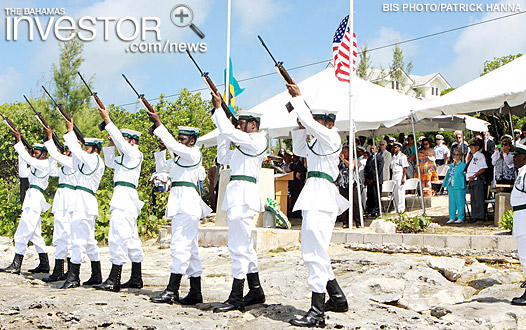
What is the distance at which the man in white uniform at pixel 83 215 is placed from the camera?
24.8 feet

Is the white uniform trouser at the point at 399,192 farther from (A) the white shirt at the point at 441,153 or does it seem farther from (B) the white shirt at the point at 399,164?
(A) the white shirt at the point at 441,153

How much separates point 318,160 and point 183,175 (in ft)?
5.93

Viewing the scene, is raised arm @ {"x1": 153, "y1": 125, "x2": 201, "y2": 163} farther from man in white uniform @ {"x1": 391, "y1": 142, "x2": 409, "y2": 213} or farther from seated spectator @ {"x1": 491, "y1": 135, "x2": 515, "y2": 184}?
man in white uniform @ {"x1": 391, "y1": 142, "x2": 409, "y2": 213}

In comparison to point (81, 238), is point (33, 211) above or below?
above

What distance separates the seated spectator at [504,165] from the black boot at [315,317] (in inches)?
302

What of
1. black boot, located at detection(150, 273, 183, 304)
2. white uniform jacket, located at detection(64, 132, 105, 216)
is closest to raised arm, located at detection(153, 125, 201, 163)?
black boot, located at detection(150, 273, 183, 304)

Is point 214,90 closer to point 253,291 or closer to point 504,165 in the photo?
point 253,291

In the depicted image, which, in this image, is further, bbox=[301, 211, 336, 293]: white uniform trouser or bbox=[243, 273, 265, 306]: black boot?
bbox=[243, 273, 265, 306]: black boot

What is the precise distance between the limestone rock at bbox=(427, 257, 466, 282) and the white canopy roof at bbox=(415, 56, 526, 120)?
169 inches

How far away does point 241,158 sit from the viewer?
6.43 meters

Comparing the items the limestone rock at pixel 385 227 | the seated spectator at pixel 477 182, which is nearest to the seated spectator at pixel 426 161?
the seated spectator at pixel 477 182

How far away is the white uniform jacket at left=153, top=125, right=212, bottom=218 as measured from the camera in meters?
6.67

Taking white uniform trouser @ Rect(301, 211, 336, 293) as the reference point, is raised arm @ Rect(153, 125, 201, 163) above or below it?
above

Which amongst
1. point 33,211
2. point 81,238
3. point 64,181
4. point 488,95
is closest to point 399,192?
point 488,95
